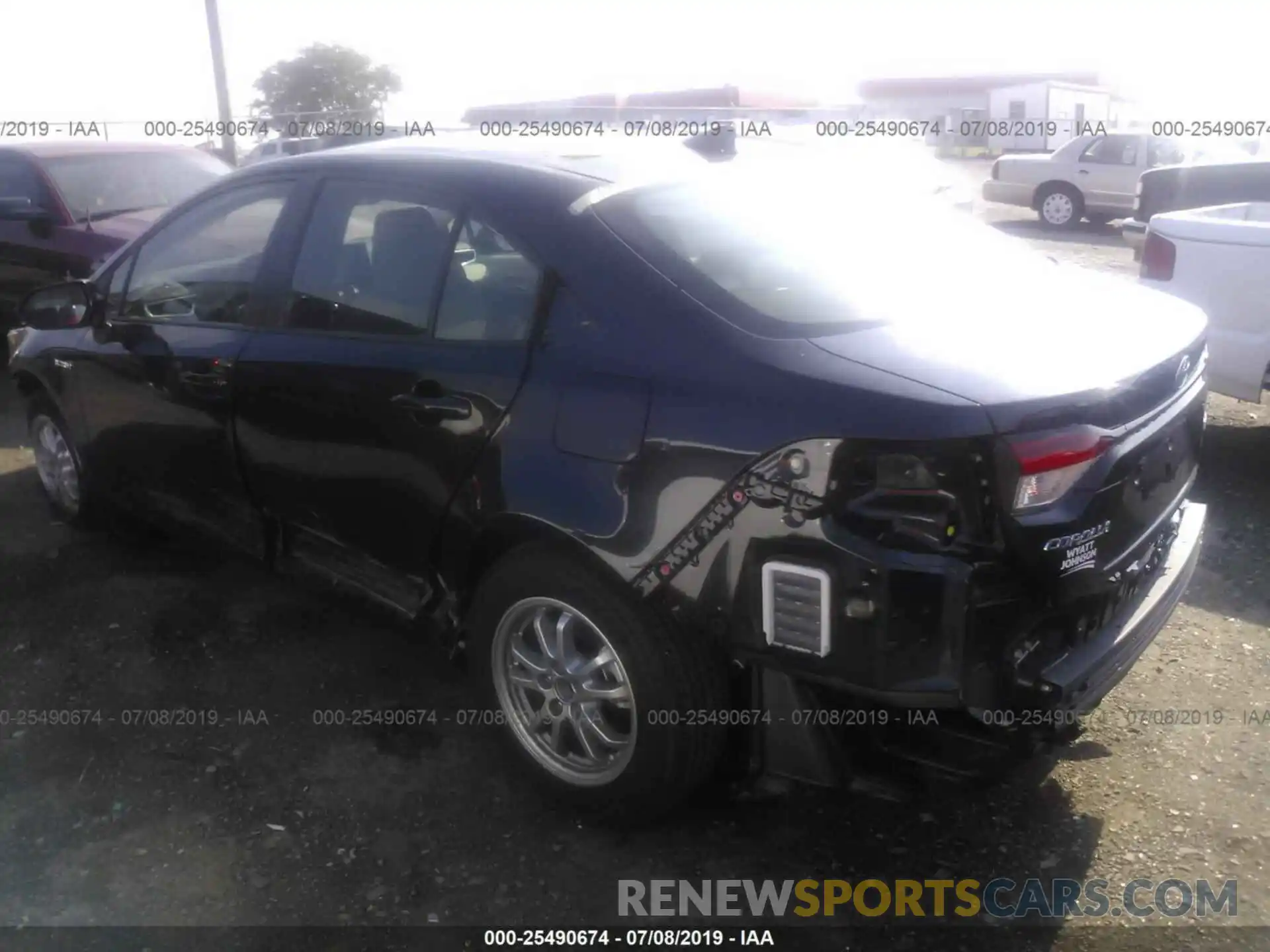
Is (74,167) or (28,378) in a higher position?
(74,167)

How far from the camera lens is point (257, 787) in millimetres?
3234

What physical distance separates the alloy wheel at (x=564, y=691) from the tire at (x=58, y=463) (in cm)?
255

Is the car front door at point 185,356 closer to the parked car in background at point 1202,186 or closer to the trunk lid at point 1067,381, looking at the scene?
the trunk lid at point 1067,381

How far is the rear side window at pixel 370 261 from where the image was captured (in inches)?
124

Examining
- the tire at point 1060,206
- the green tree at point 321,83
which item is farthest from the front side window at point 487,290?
the green tree at point 321,83

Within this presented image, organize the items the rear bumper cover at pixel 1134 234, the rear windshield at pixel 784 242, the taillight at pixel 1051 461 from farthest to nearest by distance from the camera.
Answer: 1. the rear bumper cover at pixel 1134 234
2. the rear windshield at pixel 784 242
3. the taillight at pixel 1051 461

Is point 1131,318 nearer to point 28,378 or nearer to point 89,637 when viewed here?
point 89,637

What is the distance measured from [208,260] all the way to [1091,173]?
15444 mm

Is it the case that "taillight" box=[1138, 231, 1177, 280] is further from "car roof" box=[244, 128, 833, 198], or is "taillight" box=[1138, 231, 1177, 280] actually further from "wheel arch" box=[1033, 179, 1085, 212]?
"wheel arch" box=[1033, 179, 1085, 212]

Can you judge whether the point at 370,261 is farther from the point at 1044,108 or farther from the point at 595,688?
the point at 1044,108

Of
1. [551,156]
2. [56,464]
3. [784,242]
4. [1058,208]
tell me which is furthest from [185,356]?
[1058,208]

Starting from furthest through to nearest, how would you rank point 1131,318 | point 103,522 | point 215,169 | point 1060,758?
point 215,169
point 103,522
point 1060,758
point 1131,318

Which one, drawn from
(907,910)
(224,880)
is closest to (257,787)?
(224,880)

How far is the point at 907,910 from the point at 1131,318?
1568 millimetres
